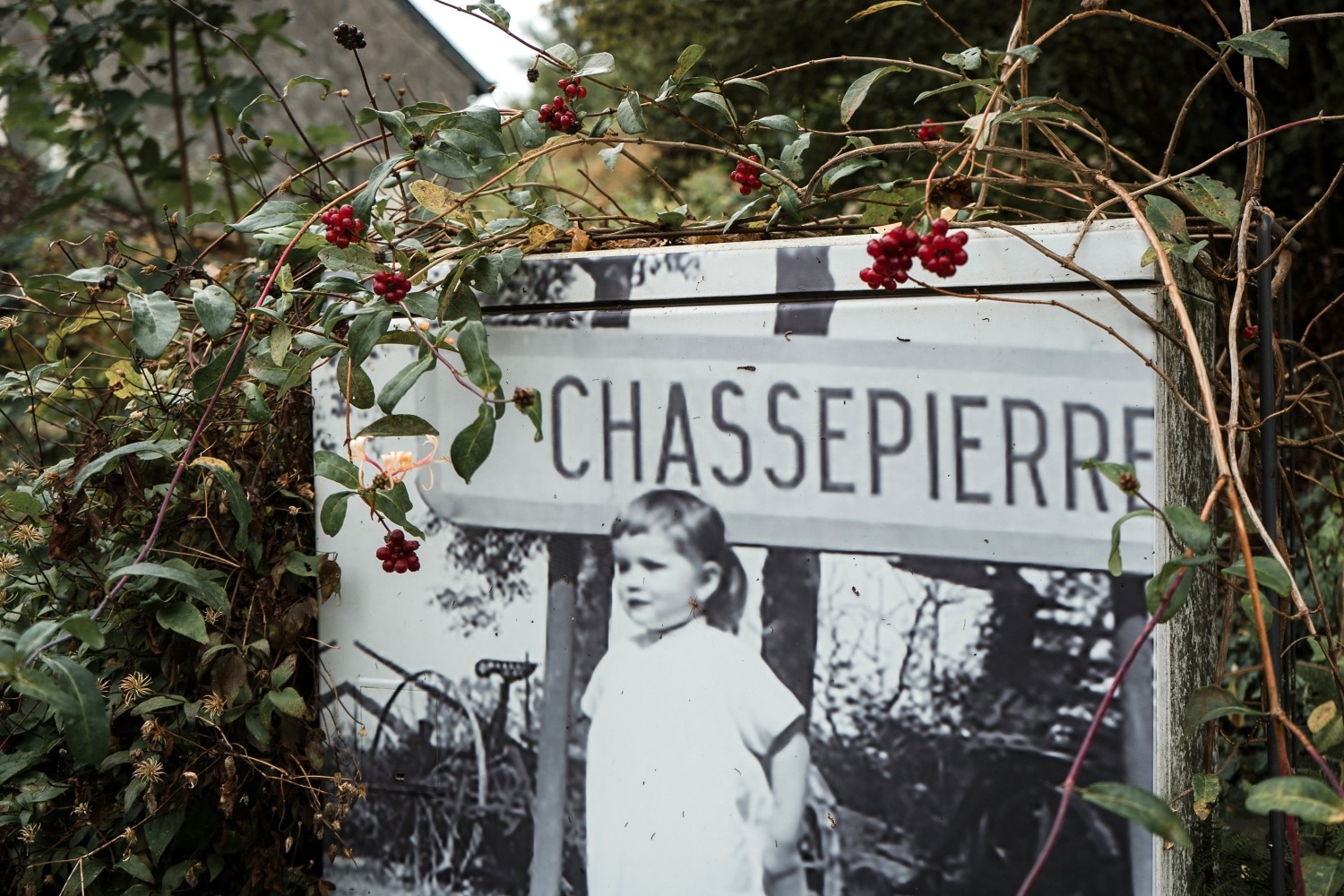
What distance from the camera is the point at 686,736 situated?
1462mm

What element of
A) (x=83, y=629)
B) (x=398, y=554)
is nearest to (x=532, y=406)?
(x=398, y=554)

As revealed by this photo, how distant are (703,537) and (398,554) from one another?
0.42 m

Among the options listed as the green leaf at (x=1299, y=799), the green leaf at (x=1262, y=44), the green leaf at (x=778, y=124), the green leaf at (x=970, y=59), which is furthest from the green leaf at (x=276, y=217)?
the green leaf at (x=1299, y=799)

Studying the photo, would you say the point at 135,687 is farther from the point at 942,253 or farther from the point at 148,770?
the point at 942,253

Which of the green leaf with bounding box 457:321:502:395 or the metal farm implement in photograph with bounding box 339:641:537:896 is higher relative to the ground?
the green leaf with bounding box 457:321:502:395

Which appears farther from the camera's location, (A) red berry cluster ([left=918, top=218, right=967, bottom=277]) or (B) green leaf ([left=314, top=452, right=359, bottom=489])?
(B) green leaf ([left=314, top=452, right=359, bottom=489])

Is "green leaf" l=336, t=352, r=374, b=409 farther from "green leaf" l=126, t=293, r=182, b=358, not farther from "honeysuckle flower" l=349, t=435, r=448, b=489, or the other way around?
"green leaf" l=126, t=293, r=182, b=358

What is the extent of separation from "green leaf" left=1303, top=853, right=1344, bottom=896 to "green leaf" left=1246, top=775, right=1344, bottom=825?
0.23m

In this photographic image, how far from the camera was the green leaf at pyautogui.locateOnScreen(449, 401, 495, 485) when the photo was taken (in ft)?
4.32

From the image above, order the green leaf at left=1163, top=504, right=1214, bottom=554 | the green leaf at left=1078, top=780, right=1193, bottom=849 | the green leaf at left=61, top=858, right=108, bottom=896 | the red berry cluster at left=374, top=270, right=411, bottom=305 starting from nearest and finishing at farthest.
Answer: the green leaf at left=1078, top=780, right=1193, bottom=849 < the green leaf at left=1163, top=504, right=1214, bottom=554 < the red berry cluster at left=374, top=270, right=411, bottom=305 < the green leaf at left=61, top=858, right=108, bottom=896

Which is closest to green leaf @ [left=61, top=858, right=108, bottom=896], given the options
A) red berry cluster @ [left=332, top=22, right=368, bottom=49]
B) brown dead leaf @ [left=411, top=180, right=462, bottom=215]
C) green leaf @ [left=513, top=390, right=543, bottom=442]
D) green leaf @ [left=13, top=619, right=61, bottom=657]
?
green leaf @ [left=13, top=619, right=61, bottom=657]

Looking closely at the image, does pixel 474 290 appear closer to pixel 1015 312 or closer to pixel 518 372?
pixel 518 372

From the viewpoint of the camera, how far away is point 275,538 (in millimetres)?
1721

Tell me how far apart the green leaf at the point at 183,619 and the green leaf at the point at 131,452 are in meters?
0.21
